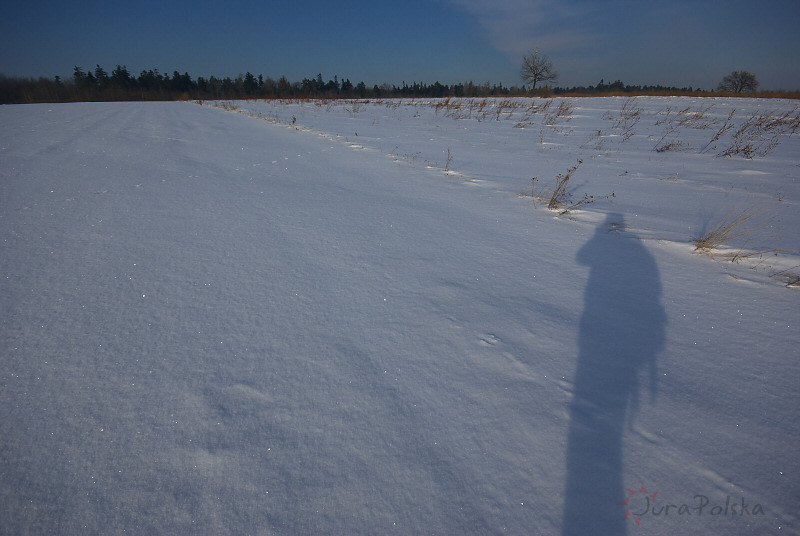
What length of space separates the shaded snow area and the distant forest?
97.8 ft

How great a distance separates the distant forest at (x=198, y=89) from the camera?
29641 millimetres

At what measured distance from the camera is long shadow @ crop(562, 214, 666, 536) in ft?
2.80

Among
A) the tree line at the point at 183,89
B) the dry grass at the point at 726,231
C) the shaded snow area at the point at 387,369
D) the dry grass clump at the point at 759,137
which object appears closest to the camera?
the shaded snow area at the point at 387,369

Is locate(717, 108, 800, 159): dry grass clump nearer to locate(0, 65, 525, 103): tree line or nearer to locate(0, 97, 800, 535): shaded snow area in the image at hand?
locate(0, 97, 800, 535): shaded snow area

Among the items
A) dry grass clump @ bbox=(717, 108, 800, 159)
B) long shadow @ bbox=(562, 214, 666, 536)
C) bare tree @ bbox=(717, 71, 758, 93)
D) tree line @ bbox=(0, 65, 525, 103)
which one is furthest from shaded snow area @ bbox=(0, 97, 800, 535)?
bare tree @ bbox=(717, 71, 758, 93)

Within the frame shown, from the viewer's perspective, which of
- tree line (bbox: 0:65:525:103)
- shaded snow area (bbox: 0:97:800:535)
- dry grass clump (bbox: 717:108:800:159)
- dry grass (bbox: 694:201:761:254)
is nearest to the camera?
shaded snow area (bbox: 0:97:800:535)

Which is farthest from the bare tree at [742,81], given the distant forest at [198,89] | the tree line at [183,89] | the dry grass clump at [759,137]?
the dry grass clump at [759,137]

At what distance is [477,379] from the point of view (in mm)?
1169

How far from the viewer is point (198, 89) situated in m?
52.2

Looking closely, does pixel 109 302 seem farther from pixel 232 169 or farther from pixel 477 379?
pixel 232 169

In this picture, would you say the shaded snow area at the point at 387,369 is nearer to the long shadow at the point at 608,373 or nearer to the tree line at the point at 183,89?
the long shadow at the point at 608,373

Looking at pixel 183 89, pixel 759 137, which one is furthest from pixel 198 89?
pixel 759 137

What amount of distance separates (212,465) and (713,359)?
1791 mm

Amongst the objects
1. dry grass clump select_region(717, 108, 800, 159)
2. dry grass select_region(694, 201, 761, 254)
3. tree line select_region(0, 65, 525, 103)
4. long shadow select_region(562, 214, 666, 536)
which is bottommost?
long shadow select_region(562, 214, 666, 536)
